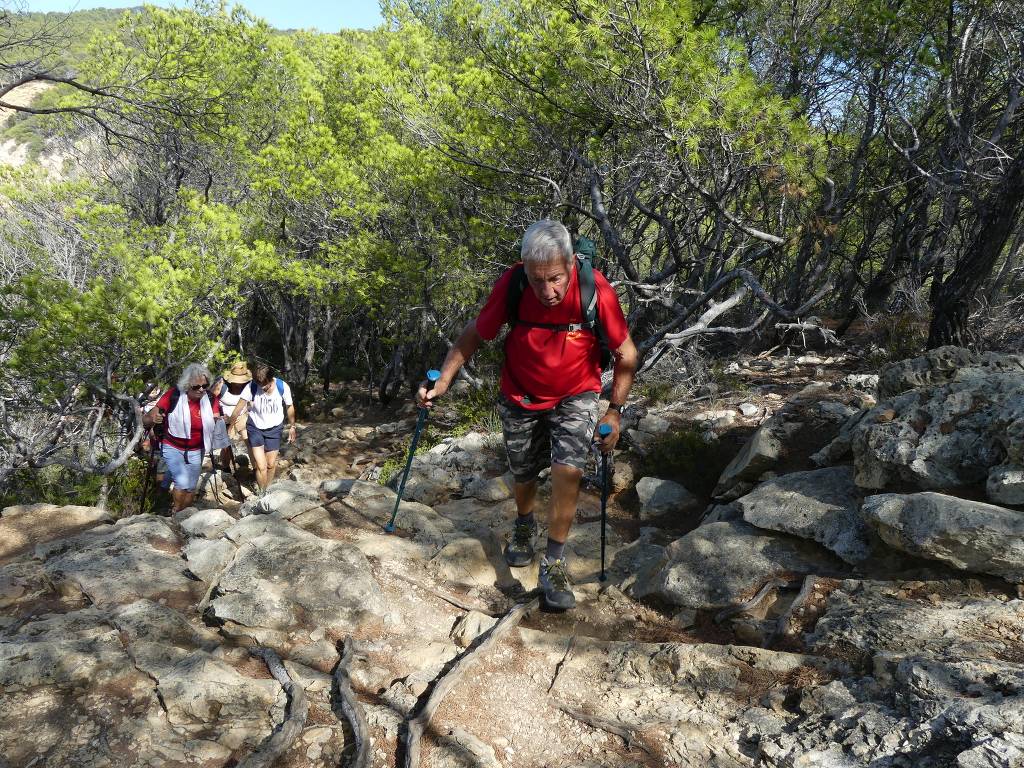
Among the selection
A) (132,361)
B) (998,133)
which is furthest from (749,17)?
(132,361)

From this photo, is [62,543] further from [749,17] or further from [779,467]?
[749,17]


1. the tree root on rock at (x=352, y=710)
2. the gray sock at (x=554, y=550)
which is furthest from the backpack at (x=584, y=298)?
the tree root on rock at (x=352, y=710)

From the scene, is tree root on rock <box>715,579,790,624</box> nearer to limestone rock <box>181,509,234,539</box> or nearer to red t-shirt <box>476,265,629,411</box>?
red t-shirt <box>476,265,629,411</box>

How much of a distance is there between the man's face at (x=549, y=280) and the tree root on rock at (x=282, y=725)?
2.26m

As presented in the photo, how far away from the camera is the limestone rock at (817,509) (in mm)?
3873

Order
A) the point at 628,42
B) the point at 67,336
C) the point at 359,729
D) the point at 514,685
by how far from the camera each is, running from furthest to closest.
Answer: the point at 67,336
the point at 628,42
the point at 514,685
the point at 359,729

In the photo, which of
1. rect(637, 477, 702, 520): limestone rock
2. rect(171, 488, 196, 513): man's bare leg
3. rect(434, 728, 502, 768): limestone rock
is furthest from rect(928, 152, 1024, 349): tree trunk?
rect(171, 488, 196, 513): man's bare leg

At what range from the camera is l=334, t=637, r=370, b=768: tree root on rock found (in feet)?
8.07

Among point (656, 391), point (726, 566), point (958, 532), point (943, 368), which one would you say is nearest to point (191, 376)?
point (726, 566)

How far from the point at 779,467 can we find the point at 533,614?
2657 millimetres

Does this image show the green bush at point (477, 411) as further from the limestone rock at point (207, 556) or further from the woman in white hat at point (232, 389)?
the limestone rock at point (207, 556)

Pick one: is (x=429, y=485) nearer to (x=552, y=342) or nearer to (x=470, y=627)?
(x=470, y=627)

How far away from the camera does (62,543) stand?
4.31 meters

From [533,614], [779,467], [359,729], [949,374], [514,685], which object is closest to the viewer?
[359,729]
